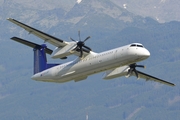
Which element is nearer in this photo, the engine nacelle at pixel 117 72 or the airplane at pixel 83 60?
the airplane at pixel 83 60

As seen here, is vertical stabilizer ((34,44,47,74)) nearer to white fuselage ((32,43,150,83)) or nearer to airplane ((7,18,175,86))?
airplane ((7,18,175,86))

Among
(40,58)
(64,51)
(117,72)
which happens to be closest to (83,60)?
(64,51)

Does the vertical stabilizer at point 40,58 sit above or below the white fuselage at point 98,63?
above

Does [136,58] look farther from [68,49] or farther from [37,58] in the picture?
[37,58]

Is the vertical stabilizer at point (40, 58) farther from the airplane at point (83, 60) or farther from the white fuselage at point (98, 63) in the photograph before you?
the white fuselage at point (98, 63)

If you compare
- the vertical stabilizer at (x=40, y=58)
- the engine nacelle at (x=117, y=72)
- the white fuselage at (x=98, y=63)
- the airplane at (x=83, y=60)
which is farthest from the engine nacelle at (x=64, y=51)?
the engine nacelle at (x=117, y=72)

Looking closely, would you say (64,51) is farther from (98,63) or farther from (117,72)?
(117,72)

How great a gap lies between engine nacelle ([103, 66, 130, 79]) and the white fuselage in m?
3.90

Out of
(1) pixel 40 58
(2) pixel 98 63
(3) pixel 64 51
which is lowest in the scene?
(2) pixel 98 63

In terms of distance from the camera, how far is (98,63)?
Result: 6638 cm

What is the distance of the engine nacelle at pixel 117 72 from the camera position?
71.2m

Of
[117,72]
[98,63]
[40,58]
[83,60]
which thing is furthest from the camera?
[40,58]

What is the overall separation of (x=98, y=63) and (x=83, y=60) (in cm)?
204

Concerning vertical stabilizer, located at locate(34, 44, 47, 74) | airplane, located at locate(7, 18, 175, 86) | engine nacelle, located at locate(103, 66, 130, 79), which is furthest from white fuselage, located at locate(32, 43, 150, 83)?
engine nacelle, located at locate(103, 66, 130, 79)
